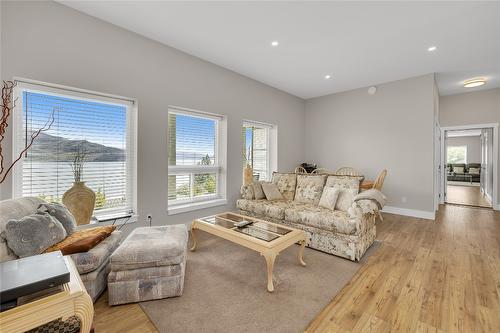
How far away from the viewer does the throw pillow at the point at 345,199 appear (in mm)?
3037

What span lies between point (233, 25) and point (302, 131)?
12.6 ft

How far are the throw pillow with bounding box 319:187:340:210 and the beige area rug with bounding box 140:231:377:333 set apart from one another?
2.32 ft

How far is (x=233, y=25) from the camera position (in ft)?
8.87

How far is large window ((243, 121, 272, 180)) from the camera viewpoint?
4883 millimetres

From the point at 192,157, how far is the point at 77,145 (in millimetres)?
1583

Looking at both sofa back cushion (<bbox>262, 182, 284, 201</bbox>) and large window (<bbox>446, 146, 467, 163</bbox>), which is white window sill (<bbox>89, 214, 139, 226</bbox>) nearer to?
sofa back cushion (<bbox>262, 182, 284, 201</bbox>)

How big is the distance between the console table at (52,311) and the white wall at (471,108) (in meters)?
7.49

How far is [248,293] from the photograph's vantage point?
6.27ft

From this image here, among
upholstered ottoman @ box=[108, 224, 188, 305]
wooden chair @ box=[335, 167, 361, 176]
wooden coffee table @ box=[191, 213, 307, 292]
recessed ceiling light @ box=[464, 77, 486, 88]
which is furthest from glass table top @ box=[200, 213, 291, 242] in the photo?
recessed ceiling light @ box=[464, 77, 486, 88]

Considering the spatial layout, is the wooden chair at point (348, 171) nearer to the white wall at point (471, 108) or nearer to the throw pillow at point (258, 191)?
the throw pillow at point (258, 191)

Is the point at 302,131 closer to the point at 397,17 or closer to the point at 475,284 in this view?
the point at 397,17

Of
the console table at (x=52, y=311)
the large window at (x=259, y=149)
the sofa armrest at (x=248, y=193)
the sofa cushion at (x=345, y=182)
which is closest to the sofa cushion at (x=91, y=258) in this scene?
the console table at (x=52, y=311)

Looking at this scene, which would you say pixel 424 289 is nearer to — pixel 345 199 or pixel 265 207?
pixel 345 199

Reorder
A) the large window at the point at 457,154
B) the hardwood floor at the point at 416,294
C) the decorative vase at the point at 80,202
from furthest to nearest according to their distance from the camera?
the large window at the point at 457,154
the decorative vase at the point at 80,202
the hardwood floor at the point at 416,294
